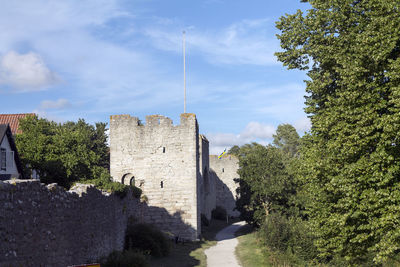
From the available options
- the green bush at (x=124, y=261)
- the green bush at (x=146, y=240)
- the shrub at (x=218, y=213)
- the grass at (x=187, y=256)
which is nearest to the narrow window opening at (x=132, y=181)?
the grass at (x=187, y=256)

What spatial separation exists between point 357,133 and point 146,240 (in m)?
12.2

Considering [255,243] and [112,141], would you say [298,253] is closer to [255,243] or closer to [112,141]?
[255,243]

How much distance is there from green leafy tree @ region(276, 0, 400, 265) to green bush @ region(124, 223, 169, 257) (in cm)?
823

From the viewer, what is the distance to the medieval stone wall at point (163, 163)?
29750mm

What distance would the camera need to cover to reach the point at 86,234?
44.2 feet

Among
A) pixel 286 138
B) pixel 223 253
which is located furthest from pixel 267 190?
pixel 286 138

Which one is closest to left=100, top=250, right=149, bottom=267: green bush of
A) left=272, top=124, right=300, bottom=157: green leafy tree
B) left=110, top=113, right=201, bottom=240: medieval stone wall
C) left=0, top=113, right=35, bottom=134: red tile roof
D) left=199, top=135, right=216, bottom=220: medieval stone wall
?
left=110, top=113, right=201, bottom=240: medieval stone wall

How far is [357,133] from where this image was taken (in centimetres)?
1396

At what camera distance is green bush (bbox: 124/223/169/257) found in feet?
70.1

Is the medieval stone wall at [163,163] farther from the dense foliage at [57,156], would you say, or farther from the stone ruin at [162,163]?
the dense foliage at [57,156]

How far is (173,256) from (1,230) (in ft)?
51.1

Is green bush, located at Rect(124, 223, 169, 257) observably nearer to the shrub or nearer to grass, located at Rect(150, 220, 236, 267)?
grass, located at Rect(150, 220, 236, 267)

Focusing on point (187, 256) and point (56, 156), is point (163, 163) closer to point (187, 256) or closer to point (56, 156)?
point (56, 156)

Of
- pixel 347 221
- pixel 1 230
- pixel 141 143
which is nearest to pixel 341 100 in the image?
pixel 347 221
